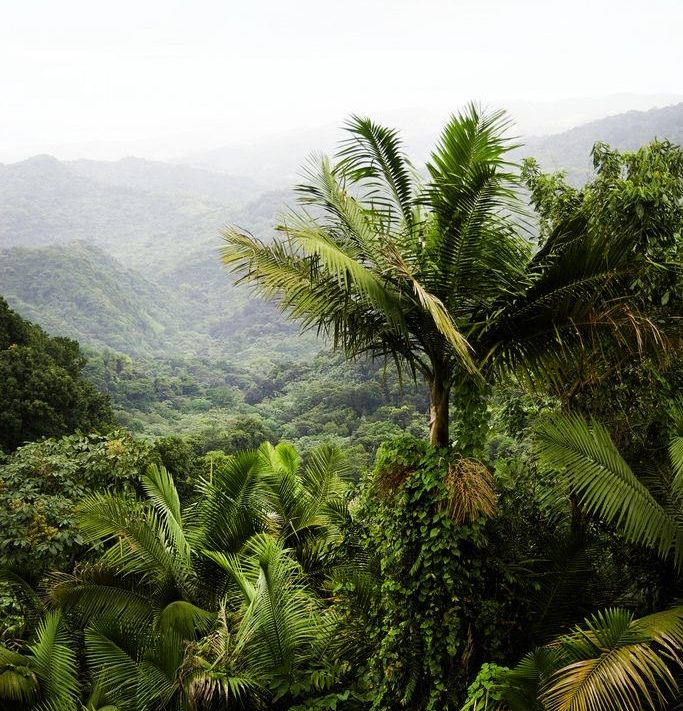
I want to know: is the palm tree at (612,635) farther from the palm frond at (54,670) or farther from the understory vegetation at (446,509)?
→ the palm frond at (54,670)

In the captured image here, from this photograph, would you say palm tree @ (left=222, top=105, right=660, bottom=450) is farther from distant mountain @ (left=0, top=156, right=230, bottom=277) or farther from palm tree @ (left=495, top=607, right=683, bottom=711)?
distant mountain @ (left=0, top=156, right=230, bottom=277)

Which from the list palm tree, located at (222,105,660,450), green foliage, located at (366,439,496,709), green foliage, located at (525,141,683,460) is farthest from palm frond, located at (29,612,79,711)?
green foliage, located at (525,141,683,460)

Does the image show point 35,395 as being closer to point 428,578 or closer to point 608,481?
point 428,578

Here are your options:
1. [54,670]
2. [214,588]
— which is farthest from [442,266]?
[54,670]

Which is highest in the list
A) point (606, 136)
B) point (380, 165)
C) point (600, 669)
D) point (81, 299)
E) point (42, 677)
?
point (606, 136)

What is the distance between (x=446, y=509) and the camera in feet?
13.4

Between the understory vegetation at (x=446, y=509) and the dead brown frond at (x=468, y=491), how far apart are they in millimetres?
18

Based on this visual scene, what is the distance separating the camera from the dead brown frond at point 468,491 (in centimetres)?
387

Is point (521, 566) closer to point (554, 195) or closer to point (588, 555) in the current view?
point (588, 555)

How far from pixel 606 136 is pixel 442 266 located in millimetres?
124371

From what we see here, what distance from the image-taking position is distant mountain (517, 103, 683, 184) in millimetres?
88875

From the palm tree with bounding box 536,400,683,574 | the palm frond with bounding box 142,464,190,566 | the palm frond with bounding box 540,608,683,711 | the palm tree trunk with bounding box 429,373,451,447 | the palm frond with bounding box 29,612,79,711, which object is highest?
the palm tree trunk with bounding box 429,373,451,447

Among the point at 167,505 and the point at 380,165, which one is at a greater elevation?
the point at 380,165

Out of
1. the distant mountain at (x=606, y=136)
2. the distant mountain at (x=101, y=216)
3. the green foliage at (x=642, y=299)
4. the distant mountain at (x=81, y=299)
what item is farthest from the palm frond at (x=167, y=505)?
the distant mountain at (x=101, y=216)
